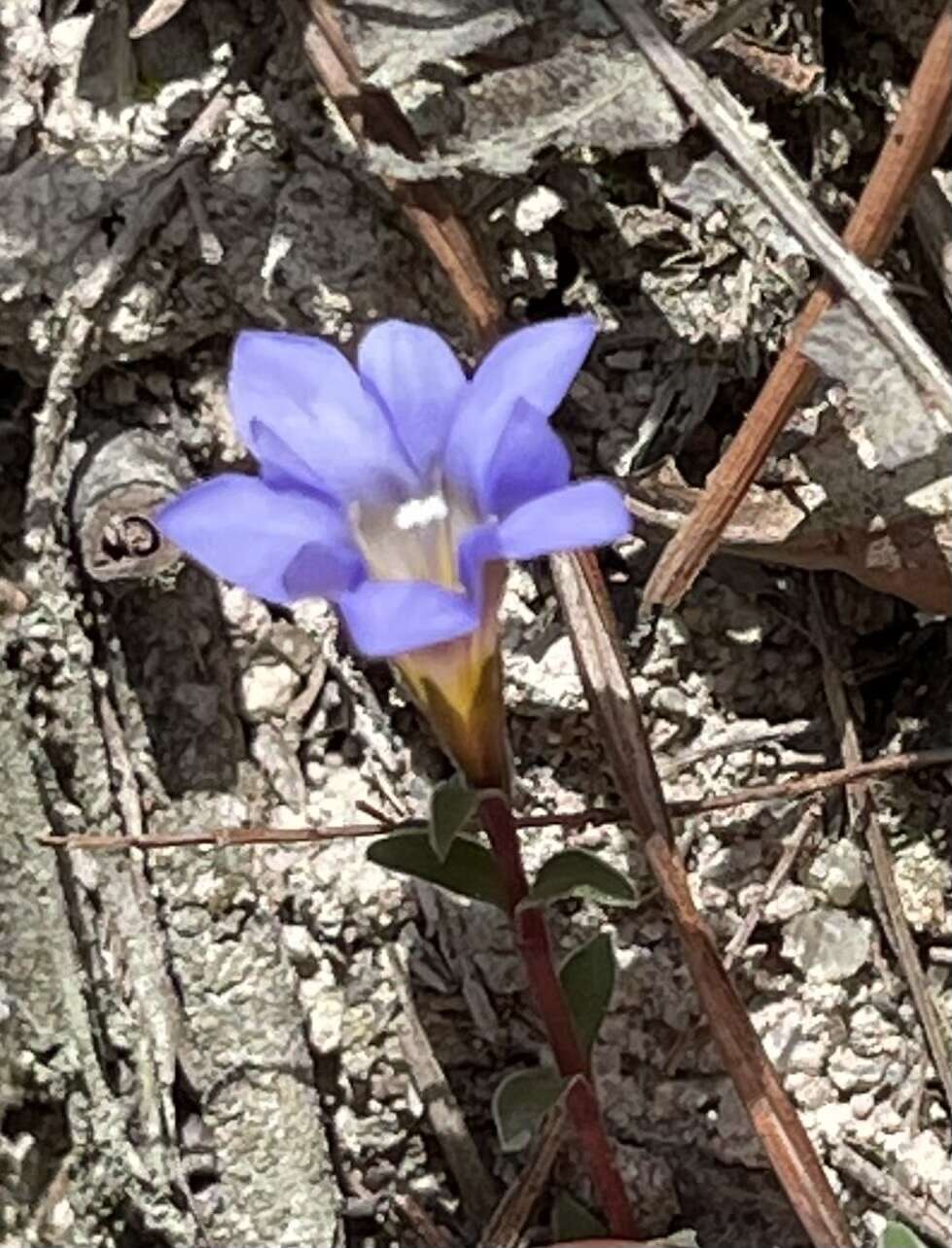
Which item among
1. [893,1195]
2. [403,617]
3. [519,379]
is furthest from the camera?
[893,1195]

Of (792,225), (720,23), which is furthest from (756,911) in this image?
(720,23)

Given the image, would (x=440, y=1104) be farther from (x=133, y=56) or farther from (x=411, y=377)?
(x=133, y=56)

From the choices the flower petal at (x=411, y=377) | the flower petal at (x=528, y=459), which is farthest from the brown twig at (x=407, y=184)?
the flower petal at (x=528, y=459)

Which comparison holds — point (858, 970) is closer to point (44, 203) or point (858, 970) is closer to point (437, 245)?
point (437, 245)

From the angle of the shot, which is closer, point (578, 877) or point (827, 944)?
point (578, 877)

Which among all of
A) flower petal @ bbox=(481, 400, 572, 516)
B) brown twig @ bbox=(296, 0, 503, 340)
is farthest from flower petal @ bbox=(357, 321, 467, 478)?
brown twig @ bbox=(296, 0, 503, 340)

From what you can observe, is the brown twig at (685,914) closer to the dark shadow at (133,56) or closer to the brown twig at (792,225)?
the brown twig at (792,225)
